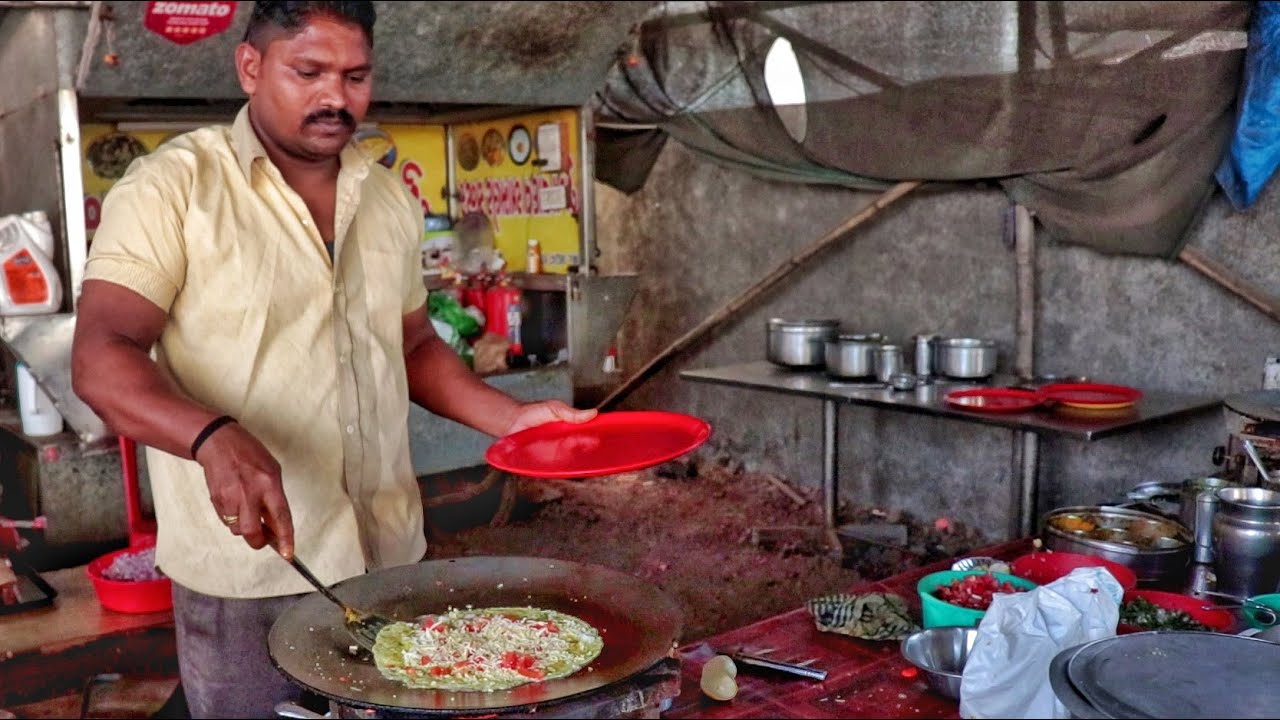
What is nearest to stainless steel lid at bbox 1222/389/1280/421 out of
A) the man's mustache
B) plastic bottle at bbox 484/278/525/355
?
the man's mustache

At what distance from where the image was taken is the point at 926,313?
5348 millimetres

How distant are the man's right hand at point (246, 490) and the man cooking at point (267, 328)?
169mm

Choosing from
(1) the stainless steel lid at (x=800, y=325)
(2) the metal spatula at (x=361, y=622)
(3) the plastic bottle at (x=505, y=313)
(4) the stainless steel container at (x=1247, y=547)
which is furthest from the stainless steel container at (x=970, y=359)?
(2) the metal spatula at (x=361, y=622)

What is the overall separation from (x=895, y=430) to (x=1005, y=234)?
1.25 meters

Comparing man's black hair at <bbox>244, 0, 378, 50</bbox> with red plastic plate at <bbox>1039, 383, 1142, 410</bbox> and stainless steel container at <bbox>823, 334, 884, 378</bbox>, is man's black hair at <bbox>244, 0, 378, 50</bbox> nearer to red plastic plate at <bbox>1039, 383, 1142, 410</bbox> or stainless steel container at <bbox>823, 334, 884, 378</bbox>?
red plastic plate at <bbox>1039, 383, 1142, 410</bbox>

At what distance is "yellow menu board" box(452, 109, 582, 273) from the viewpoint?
18.1 feet

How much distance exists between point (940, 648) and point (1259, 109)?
2.75 meters

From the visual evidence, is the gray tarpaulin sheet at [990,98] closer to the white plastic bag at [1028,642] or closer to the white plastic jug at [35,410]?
the white plastic bag at [1028,642]

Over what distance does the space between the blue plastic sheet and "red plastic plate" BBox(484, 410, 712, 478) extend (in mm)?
2683

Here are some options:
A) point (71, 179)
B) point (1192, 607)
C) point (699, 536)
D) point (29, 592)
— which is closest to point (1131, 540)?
point (1192, 607)

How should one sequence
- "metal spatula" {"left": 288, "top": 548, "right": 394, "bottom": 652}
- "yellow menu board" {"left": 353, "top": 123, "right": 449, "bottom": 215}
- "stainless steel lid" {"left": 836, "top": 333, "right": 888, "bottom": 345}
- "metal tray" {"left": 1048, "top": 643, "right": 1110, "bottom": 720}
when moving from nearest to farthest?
"metal tray" {"left": 1048, "top": 643, "right": 1110, "bottom": 720} → "metal spatula" {"left": 288, "top": 548, "right": 394, "bottom": 652} → "stainless steel lid" {"left": 836, "top": 333, "right": 888, "bottom": 345} → "yellow menu board" {"left": 353, "top": 123, "right": 449, "bottom": 215}

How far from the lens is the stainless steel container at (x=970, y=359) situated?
4.60 m

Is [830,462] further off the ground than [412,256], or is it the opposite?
[412,256]

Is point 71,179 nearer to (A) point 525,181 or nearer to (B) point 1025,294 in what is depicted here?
(A) point 525,181
